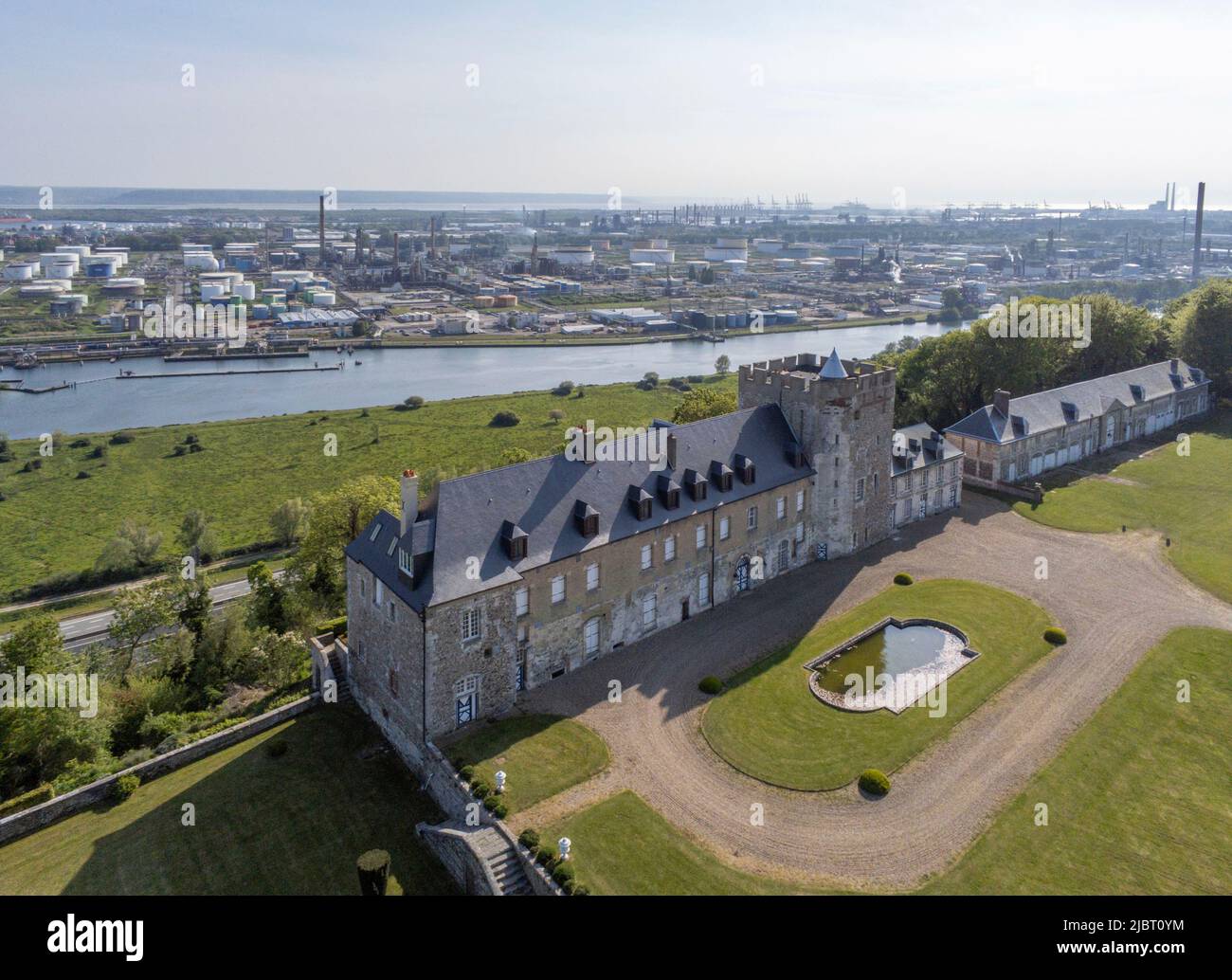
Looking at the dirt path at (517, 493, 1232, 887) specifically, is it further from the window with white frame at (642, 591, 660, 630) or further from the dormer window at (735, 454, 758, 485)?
the dormer window at (735, 454, 758, 485)

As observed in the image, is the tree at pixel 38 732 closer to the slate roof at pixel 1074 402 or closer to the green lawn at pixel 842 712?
the green lawn at pixel 842 712

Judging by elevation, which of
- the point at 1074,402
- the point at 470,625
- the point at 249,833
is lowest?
the point at 249,833

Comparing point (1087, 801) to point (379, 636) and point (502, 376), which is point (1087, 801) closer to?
point (379, 636)

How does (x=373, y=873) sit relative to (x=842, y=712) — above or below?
below

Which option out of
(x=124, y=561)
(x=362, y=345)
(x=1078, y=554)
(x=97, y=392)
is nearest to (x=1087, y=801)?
(x=1078, y=554)

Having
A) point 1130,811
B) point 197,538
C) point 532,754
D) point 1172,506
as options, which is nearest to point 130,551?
point 197,538

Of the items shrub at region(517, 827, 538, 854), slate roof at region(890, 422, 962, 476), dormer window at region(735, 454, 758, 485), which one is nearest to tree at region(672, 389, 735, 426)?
slate roof at region(890, 422, 962, 476)

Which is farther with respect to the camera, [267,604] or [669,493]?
[267,604]

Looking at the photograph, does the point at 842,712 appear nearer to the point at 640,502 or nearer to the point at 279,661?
the point at 640,502
